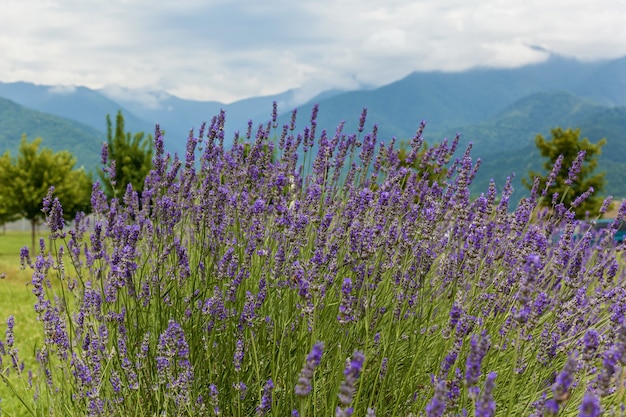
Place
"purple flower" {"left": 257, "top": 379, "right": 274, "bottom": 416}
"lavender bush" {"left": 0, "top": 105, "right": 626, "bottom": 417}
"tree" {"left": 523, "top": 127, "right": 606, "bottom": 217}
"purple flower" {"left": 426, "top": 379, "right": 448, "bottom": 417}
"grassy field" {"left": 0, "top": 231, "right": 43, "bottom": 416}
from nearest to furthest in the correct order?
"purple flower" {"left": 426, "top": 379, "right": 448, "bottom": 417}
"purple flower" {"left": 257, "top": 379, "right": 274, "bottom": 416}
"lavender bush" {"left": 0, "top": 105, "right": 626, "bottom": 417}
"grassy field" {"left": 0, "top": 231, "right": 43, "bottom": 416}
"tree" {"left": 523, "top": 127, "right": 606, "bottom": 217}

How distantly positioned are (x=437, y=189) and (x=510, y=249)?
0.92 m

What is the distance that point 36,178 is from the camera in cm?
2448

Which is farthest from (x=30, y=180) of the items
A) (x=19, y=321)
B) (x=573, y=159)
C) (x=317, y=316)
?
(x=317, y=316)

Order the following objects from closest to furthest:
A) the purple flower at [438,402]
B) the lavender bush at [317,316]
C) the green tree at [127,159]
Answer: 1. the purple flower at [438,402]
2. the lavender bush at [317,316]
3. the green tree at [127,159]

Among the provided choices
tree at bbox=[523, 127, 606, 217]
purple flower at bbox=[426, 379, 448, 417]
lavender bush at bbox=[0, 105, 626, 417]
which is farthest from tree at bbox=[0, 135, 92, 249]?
purple flower at bbox=[426, 379, 448, 417]

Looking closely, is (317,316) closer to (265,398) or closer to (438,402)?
(265,398)

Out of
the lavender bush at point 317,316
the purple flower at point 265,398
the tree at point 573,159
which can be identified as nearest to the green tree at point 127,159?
the tree at point 573,159

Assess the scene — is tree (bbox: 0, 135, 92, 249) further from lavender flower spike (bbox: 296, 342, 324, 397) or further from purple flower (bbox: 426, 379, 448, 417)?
purple flower (bbox: 426, 379, 448, 417)

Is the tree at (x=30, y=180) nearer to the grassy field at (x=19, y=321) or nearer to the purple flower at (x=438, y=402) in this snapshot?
the grassy field at (x=19, y=321)

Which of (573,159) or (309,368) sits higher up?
(573,159)

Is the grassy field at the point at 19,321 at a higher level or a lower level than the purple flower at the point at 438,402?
lower

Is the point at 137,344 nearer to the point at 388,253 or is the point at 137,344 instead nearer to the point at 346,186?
the point at 388,253

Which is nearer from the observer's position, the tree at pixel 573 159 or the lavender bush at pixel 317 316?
the lavender bush at pixel 317 316

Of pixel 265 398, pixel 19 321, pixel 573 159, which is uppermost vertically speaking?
pixel 573 159
